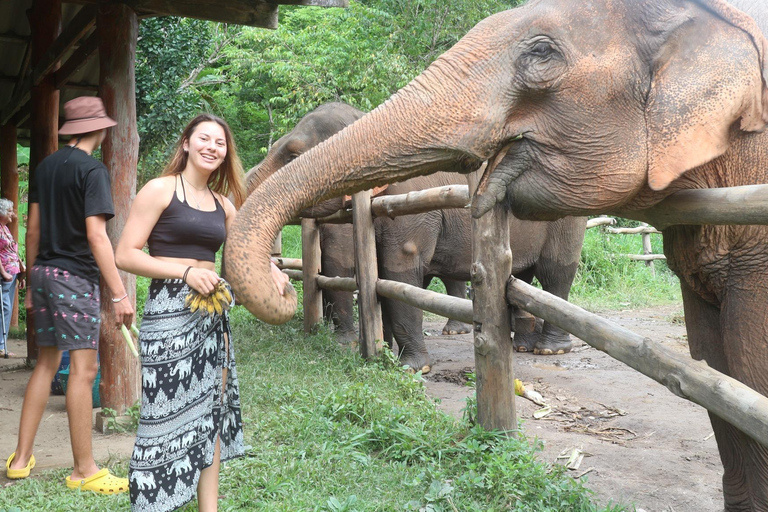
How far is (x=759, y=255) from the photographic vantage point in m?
2.08

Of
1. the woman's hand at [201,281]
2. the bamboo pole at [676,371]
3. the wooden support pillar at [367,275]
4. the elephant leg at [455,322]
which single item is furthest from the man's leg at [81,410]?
the elephant leg at [455,322]

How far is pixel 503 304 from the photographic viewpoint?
350cm

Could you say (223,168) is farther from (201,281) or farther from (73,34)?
(73,34)

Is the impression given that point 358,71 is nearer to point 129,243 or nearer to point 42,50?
point 42,50

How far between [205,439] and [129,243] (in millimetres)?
804

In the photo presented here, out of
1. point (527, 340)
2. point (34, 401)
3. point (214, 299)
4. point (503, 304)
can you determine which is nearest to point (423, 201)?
point (503, 304)

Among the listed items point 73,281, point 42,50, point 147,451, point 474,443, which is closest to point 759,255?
point 474,443

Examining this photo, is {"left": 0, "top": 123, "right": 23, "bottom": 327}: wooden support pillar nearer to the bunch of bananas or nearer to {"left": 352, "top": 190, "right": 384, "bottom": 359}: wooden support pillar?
{"left": 352, "top": 190, "right": 384, "bottom": 359}: wooden support pillar

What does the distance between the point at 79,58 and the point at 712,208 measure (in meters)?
5.08

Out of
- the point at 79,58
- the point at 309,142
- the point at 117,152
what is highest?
the point at 79,58

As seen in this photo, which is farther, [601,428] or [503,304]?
[601,428]

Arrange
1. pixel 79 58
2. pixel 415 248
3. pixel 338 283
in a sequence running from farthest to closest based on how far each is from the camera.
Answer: pixel 338 283
pixel 415 248
pixel 79 58

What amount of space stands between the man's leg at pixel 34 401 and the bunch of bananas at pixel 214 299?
1.40 m

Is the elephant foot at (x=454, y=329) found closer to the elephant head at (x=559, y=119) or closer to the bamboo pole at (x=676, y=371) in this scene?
the bamboo pole at (x=676, y=371)
